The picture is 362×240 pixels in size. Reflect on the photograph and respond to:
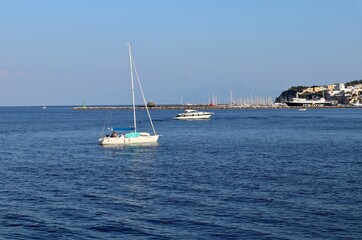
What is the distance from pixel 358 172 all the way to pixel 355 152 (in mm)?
13228

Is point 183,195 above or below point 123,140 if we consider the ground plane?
below

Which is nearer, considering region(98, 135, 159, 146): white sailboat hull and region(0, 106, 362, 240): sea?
region(0, 106, 362, 240): sea

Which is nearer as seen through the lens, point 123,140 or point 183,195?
point 183,195

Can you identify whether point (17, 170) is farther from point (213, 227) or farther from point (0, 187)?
point (213, 227)

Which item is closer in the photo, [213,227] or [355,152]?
[213,227]

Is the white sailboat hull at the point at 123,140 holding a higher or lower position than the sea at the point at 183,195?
higher

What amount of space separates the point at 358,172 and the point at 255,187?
9072mm

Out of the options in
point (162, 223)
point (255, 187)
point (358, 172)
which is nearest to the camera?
point (162, 223)

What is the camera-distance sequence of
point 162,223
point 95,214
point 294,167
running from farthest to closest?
point 294,167
point 95,214
point 162,223

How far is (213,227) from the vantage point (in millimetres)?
20453

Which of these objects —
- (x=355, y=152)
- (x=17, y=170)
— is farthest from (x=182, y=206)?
(x=355, y=152)

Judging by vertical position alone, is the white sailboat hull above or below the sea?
above

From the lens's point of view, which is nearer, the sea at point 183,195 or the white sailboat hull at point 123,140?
the sea at point 183,195

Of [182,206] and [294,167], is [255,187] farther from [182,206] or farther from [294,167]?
[294,167]
